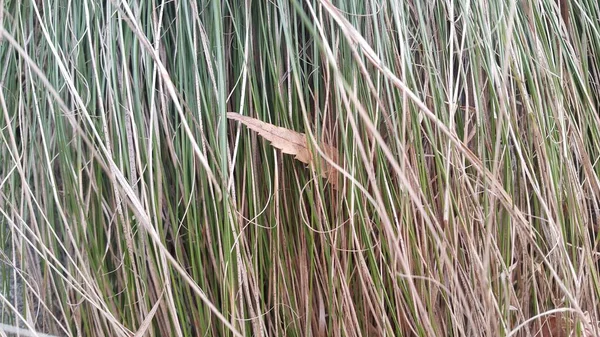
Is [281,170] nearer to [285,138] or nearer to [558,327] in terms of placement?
[285,138]

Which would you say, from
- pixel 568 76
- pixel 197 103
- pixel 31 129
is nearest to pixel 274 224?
pixel 197 103

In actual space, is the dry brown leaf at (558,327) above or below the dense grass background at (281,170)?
below

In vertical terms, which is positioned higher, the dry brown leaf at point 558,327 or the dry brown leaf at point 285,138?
the dry brown leaf at point 285,138

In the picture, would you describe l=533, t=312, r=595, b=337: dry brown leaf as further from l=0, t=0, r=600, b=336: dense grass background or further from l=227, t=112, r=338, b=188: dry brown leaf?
l=227, t=112, r=338, b=188: dry brown leaf

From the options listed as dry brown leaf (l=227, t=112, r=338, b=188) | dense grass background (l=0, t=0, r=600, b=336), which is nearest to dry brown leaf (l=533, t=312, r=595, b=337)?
dense grass background (l=0, t=0, r=600, b=336)

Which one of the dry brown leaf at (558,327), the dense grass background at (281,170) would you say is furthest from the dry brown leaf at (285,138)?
the dry brown leaf at (558,327)

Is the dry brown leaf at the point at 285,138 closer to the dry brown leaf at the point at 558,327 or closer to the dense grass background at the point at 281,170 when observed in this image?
the dense grass background at the point at 281,170

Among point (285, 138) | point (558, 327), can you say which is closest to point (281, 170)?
point (285, 138)

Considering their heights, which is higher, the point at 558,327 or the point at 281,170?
the point at 281,170
